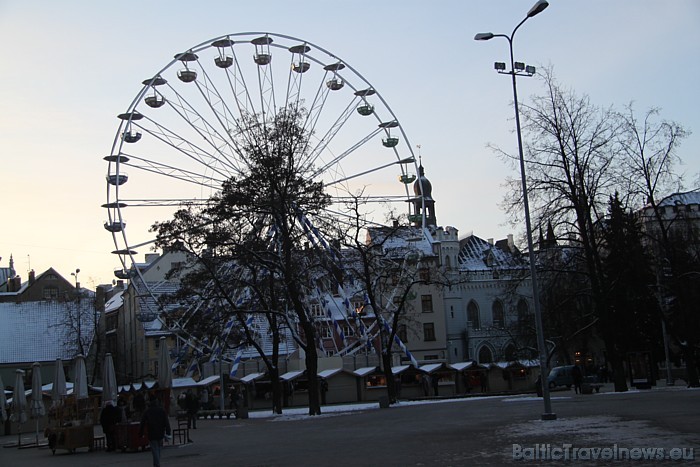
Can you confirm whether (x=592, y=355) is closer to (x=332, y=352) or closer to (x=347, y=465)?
(x=332, y=352)

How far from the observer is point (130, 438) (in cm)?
2334

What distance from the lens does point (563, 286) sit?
41219 mm

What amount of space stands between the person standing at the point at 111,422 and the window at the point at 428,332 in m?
62.1

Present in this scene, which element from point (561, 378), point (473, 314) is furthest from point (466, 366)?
point (473, 314)

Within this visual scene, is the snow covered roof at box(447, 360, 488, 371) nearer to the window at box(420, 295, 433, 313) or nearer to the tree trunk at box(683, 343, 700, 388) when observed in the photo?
the tree trunk at box(683, 343, 700, 388)

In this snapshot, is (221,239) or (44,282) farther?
(44,282)

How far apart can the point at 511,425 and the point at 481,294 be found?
70.2 metres

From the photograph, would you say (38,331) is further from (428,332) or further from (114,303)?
(428,332)

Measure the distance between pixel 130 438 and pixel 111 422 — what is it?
1399 mm

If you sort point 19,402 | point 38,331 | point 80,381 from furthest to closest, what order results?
point 38,331
point 19,402
point 80,381

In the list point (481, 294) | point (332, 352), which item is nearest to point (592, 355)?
point (481, 294)

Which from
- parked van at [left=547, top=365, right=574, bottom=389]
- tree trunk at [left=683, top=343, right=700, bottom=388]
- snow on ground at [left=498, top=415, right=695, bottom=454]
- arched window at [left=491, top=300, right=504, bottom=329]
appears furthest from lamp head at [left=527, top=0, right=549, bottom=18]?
arched window at [left=491, top=300, right=504, bottom=329]

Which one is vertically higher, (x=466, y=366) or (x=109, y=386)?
(x=109, y=386)

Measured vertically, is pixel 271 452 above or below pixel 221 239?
below
